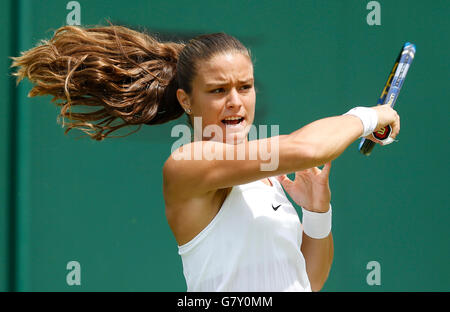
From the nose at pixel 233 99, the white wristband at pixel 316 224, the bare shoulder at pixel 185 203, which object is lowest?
the white wristband at pixel 316 224

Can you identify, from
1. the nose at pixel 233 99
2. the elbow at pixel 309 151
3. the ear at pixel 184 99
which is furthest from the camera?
the ear at pixel 184 99

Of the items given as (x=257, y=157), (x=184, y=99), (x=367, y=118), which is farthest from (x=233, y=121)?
(x=367, y=118)

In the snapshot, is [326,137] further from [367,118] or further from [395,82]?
[395,82]

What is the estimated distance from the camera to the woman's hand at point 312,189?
191 centimetres

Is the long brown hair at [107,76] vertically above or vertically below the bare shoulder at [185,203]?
above

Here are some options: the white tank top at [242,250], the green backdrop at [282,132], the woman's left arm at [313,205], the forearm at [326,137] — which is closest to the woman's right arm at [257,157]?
the forearm at [326,137]

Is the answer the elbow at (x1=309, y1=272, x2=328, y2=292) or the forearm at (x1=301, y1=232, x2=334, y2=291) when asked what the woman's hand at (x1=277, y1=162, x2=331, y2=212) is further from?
the elbow at (x1=309, y1=272, x2=328, y2=292)

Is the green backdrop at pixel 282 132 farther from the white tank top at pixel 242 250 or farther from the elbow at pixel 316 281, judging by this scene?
the white tank top at pixel 242 250

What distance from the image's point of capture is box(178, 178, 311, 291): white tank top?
5.42 ft

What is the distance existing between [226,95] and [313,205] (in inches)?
18.5

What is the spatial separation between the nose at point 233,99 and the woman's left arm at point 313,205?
13.6 inches

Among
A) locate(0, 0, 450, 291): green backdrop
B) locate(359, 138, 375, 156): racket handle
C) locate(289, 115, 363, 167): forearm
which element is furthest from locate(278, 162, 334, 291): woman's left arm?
locate(0, 0, 450, 291): green backdrop

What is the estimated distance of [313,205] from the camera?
1940 millimetres
